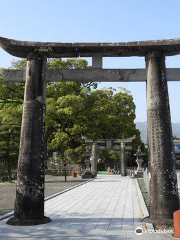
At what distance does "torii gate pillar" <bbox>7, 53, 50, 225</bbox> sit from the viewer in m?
7.41

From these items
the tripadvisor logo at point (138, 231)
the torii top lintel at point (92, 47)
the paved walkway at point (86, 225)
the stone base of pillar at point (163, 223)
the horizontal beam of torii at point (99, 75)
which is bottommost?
the paved walkway at point (86, 225)

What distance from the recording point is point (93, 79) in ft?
27.6

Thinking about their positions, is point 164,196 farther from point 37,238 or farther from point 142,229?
point 37,238

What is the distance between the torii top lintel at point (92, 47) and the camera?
26.1ft

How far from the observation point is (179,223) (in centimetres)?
593

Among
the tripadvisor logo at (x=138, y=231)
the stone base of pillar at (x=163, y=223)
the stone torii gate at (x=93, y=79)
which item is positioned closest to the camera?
the tripadvisor logo at (x=138, y=231)

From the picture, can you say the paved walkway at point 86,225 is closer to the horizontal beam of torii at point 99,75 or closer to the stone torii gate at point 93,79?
the stone torii gate at point 93,79

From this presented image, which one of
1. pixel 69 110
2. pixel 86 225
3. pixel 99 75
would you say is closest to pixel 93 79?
pixel 99 75

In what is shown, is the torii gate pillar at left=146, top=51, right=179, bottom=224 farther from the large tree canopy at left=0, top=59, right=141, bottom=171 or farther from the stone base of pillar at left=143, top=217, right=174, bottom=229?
the large tree canopy at left=0, top=59, right=141, bottom=171

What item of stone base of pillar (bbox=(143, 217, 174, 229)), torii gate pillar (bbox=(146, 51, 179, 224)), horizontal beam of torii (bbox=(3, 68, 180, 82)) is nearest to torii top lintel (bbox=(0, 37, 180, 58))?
torii gate pillar (bbox=(146, 51, 179, 224))

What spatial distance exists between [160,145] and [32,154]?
3890 mm

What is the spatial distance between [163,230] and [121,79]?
4.71 meters

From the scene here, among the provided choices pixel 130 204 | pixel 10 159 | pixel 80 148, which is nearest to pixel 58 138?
pixel 80 148

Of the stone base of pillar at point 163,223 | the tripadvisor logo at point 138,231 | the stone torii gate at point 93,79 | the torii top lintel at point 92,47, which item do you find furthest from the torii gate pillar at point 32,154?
the stone base of pillar at point 163,223
